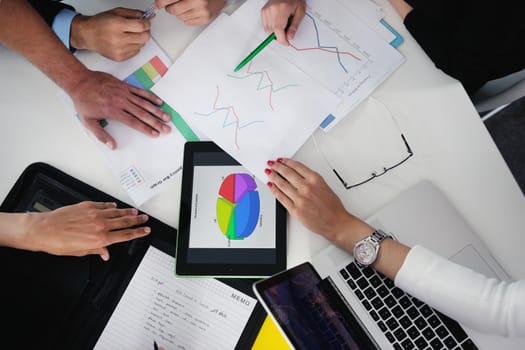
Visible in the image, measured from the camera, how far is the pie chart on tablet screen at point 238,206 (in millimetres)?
861

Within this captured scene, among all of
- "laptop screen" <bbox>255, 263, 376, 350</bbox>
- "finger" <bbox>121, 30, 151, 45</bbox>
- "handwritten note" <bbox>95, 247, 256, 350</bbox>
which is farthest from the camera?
"finger" <bbox>121, 30, 151, 45</bbox>

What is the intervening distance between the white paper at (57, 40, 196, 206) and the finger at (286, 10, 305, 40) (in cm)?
31

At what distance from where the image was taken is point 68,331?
85cm

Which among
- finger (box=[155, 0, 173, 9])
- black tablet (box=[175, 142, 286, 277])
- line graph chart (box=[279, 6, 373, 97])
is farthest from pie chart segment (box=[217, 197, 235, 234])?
finger (box=[155, 0, 173, 9])

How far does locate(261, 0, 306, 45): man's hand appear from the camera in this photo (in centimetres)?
90

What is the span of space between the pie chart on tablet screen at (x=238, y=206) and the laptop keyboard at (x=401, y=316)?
20 centimetres

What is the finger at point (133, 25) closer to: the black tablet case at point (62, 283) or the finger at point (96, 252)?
the black tablet case at point (62, 283)

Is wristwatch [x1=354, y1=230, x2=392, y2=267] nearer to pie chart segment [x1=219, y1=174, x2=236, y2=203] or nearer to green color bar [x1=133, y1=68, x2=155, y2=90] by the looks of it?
pie chart segment [x1=219, y1=174, x2=236, y2=203]

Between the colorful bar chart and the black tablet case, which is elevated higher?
the colorful bar chart

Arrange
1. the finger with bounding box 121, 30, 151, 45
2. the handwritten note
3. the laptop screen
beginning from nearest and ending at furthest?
the laptop screen < the handwritten note < the finger with bounding box 121, 30, 151, 45

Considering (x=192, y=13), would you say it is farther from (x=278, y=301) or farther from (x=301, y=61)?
(x=278, y=301)

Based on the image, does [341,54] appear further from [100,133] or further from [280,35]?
[100,133]

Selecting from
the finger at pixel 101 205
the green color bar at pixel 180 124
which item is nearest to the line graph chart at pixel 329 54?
the green color bar at pixel 180 124

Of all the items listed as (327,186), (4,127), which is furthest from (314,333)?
(4,127)
